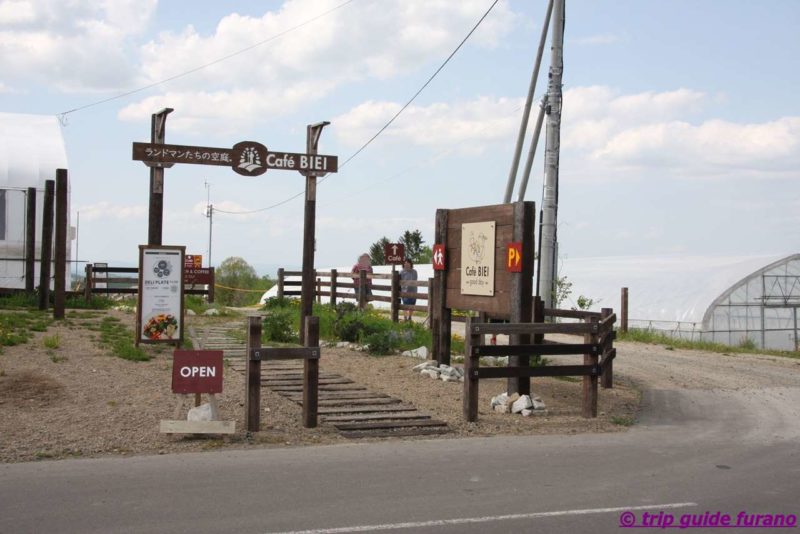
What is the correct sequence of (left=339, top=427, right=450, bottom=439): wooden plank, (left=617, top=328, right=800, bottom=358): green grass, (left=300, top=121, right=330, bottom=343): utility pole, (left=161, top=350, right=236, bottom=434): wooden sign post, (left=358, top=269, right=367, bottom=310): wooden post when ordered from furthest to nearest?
1. (left=358, top=269, right=367, bottom=310): wooden post
2. (left=617, top=328, right=800, bottom=358): green grass
3. (left=300, top=121, right=330, bottom=343): utility pole
4. (left=339, top=427, right=450, bottom=439): wooden plank
5. (left=161, top=350, right=236, bottom=434): wooden sign post

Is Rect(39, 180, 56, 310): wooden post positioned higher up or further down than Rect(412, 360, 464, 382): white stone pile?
higher up

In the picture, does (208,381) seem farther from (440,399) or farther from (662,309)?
(662,309)

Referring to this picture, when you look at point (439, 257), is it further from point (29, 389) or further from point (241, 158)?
point (29, 389)

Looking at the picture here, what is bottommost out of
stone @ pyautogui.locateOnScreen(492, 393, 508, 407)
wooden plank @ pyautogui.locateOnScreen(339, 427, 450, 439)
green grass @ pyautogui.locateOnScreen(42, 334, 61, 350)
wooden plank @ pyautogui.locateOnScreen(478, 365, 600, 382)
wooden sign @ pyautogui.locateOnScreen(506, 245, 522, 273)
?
wooden plank @ pyautogui.locateOnScreen(339, 427, 450, 439)

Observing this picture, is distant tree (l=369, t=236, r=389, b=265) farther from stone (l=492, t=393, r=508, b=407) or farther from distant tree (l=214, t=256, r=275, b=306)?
stone (l=492, t=393, r=508, b=407)

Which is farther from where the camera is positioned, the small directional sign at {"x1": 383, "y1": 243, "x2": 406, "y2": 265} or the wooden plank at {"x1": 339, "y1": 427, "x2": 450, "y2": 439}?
the small directional sign at {"x1": 383, "y1": 243, "x2": 406, "y2": 265}

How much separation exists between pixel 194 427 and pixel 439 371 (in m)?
5.48

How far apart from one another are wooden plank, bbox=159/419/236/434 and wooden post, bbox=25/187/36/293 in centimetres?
1327

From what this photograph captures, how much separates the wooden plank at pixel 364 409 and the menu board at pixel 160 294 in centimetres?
463

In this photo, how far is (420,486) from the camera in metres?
7.20

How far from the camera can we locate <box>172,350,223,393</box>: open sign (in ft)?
29.6

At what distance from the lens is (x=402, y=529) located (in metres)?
5.95

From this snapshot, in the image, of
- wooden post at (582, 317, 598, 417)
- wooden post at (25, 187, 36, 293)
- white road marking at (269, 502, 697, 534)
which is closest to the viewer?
white road marking at (269, 502, 697, 534)

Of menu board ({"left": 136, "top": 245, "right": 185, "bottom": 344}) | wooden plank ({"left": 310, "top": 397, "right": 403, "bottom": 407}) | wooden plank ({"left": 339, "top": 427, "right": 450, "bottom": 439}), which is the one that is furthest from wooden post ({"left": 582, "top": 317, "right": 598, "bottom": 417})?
menu board ({"left": 136, "top": 245, "right": 185, "bottom": 344})
